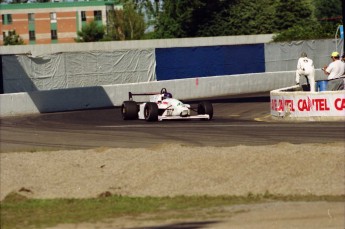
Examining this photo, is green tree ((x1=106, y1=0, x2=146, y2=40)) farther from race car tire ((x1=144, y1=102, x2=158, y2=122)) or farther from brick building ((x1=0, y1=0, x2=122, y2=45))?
race car tire ((x1=144, y1=102, x2=158, y2=122))

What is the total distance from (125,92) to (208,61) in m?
8.24

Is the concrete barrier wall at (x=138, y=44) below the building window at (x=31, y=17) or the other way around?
below

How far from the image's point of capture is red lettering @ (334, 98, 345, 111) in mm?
25130

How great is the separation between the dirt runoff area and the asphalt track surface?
3.05 meters

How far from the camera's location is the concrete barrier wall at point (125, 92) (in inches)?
1270

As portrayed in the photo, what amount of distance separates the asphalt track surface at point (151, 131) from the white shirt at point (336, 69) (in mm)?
2436

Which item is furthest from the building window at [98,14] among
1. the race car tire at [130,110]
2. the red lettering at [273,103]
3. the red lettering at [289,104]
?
the red lettering at [289,104]

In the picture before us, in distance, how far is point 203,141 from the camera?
2092 cm

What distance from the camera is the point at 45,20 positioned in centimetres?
11431

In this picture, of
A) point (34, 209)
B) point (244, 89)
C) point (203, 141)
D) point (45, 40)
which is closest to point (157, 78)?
point (244, 89)

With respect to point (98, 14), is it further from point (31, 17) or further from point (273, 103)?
point (273, 103)

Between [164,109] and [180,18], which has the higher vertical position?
[180,18]

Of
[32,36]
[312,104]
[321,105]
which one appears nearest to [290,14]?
[32,36]

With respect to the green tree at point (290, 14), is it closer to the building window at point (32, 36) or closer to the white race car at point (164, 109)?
the building window at point (32, 36)
